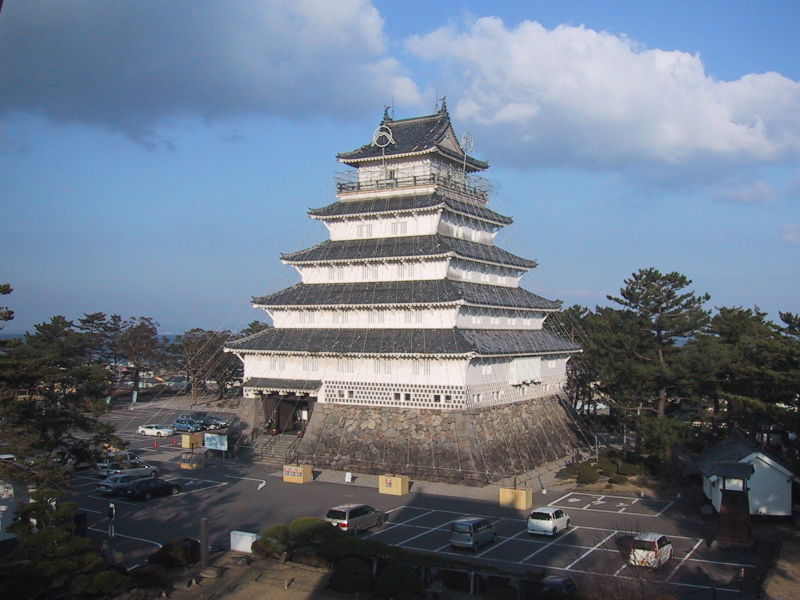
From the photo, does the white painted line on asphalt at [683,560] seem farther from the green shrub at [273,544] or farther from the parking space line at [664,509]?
the green shrub at [273,544]

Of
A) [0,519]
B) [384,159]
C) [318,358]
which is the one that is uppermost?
[384,159]

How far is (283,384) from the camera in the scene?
5003 centimetres

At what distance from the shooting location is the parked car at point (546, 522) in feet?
107

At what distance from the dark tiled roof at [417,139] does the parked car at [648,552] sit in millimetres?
32746

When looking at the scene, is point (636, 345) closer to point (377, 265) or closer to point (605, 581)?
point (377, 265)

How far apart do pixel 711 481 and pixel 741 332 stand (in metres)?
17.2

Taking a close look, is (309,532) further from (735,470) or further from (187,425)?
(187,425)

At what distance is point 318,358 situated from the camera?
49.5 m

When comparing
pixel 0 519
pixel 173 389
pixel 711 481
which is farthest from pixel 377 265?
pixel 173 389

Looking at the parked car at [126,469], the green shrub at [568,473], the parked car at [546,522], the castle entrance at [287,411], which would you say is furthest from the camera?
the castle entrance at [287,411]

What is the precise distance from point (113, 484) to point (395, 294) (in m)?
20.6

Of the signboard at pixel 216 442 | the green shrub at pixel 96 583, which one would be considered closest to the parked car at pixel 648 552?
the green shrub at pixel 96 583

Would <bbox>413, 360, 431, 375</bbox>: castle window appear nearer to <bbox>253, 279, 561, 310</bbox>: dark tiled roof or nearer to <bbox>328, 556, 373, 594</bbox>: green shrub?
<bbox>253, 279, 561, 310</bbox>: dark tiled roof

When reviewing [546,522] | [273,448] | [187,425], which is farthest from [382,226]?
[187,425]
